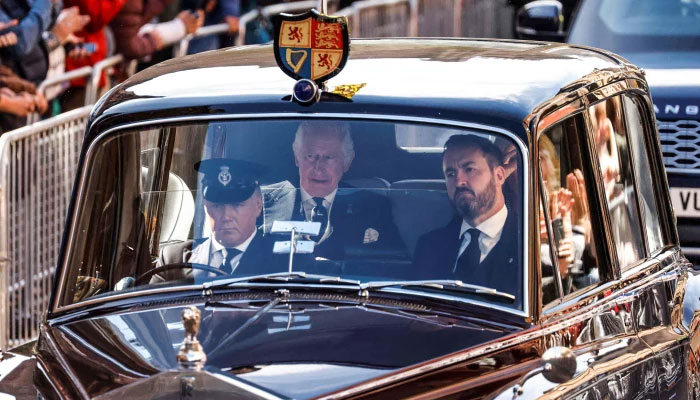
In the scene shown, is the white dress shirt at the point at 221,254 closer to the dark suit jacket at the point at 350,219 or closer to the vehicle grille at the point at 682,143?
the dark suit jacket at the point at 350,219

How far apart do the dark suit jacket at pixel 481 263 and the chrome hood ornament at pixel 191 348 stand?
0.87m

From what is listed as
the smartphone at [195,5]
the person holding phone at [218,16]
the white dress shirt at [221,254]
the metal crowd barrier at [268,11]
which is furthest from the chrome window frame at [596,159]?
the metal crowd barrier at [268,11]

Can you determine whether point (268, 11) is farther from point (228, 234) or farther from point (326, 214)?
point (326, 214)

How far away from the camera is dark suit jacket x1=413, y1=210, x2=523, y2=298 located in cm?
455

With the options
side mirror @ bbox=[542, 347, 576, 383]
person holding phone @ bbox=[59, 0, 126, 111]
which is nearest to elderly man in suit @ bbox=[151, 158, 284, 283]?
side mirror @ bbox=[542, 347, 576, 383]

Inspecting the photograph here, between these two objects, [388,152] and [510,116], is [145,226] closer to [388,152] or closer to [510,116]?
[388,152]

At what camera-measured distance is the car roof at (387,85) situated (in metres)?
4.77

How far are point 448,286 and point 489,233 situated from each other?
0.69 feet

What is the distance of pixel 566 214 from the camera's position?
500 centimetres

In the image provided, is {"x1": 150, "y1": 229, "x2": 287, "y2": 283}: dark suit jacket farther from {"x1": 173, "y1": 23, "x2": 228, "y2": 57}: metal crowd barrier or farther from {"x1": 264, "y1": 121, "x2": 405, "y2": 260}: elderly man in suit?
{"x1": 173, "y1": 23, "x2": 228, "y2": 57}: metal crowd barrier

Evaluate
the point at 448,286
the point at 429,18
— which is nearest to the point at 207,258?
the point at 448,286

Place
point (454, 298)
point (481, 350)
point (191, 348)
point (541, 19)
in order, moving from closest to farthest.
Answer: point (191, 348), point (481, 350), point (454, 298), point (541, 19)

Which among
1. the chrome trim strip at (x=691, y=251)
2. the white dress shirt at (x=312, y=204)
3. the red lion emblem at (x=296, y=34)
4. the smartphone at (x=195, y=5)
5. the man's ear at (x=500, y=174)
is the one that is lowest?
the chrome trim strip at (x=691, y=251)

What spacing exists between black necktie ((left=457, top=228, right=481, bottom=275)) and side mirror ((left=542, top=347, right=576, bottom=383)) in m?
0.51
